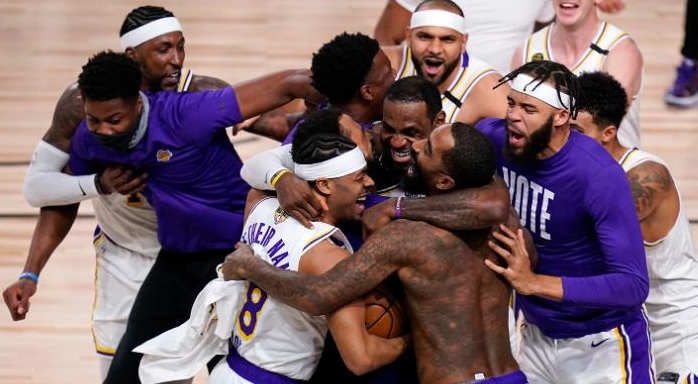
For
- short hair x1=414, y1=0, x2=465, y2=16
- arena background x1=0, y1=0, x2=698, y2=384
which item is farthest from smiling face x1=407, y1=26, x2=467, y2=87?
arena background x1=0, y1=0, x2=698, y2=384

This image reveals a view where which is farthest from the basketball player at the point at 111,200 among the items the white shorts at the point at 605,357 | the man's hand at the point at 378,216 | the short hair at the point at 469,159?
the white shorts at the point at 605,357

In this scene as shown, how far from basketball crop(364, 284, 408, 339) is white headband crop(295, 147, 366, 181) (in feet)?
1.32

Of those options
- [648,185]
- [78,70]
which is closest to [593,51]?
[648,185]

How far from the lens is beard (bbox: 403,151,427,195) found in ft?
12.4

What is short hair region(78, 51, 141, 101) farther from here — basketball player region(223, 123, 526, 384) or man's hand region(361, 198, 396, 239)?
man's hand region(361, 198, 396, 239)

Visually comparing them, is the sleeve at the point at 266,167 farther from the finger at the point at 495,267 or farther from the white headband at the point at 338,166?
the finger at the point at 495,267

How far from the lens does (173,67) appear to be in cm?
481

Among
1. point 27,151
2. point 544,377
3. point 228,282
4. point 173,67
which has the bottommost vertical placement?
point 27,151

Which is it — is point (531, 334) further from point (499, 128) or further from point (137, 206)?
point (137, 206)

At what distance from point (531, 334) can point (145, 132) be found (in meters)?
1.70

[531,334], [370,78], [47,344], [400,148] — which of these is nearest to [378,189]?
[400,148]

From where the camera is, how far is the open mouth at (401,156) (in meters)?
4.08

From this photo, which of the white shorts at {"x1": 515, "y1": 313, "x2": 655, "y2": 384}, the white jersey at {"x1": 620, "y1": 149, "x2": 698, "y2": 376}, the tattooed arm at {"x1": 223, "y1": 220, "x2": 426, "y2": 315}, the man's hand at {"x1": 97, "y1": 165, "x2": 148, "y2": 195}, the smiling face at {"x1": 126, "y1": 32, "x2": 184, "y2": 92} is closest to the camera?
the tattooed arm at {"x1": 223, "y1": 220, "x2": 426, "y2": 315}

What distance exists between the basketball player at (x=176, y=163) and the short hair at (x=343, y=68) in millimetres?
157
